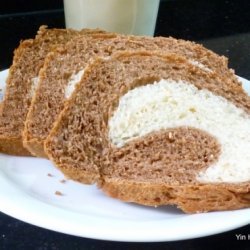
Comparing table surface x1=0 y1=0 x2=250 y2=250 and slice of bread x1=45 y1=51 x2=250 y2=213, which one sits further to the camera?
table surface x1=0 y1=0 x2=250 y2=250

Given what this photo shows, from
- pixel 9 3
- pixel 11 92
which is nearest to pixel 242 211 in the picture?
pixel 11 92

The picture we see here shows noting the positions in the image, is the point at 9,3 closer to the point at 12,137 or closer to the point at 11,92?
the point at 11,92

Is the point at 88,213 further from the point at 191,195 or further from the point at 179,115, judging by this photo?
the point at 179,115

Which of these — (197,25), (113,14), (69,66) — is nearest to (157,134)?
(69,66)

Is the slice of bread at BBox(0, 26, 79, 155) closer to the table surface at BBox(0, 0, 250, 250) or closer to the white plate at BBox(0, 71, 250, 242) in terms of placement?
the white plate at BBox(0, 71, 250, 242)

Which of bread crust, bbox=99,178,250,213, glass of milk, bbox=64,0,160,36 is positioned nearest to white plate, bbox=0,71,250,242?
bread crust, bbox=99,178,250,213

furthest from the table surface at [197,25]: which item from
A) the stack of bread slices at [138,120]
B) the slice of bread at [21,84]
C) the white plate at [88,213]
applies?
the white plate at [88,213]

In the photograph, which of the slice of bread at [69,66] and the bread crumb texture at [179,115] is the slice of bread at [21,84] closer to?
the slice of bread at [69,66]
